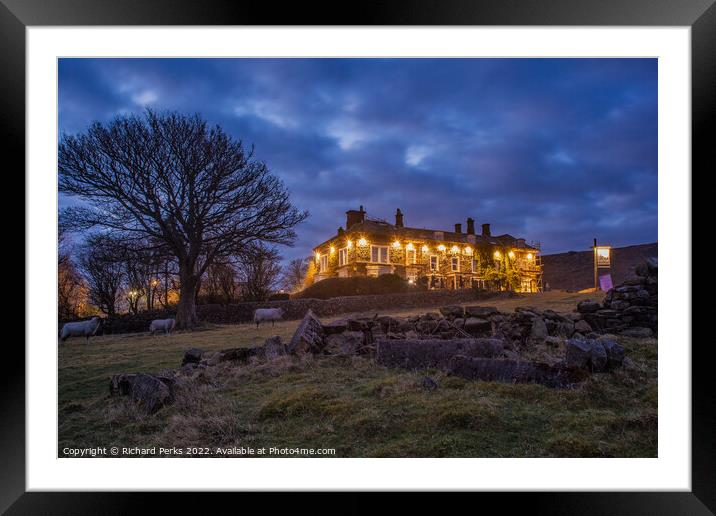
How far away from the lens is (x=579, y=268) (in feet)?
34.9

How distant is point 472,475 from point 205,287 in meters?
11.6

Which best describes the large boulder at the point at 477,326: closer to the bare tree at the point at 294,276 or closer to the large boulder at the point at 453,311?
the large boulder at the point at 453,311

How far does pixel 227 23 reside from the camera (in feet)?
11.4

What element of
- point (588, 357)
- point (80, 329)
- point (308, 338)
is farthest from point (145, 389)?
point (588, 357)

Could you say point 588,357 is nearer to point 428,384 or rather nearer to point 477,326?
point 428,384

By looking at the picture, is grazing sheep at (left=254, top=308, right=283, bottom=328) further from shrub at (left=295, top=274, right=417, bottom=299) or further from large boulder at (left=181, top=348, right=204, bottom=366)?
large boulder at (left=181, top=348, right=204, bottom=366)

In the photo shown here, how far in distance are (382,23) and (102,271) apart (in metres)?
10.1

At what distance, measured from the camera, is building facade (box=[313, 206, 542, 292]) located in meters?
11.9

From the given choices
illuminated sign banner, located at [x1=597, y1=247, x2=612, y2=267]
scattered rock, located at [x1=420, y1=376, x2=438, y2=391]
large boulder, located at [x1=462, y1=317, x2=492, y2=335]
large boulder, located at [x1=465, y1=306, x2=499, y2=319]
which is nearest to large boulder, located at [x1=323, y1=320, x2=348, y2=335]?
large boulder, located at [x1=462, y1=317, x2=492, y2=335]

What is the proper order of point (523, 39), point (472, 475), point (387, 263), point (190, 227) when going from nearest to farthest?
1. point (472, 475)
2. point (523, 39)
3. point (190, 227)
4. point (387, 263)

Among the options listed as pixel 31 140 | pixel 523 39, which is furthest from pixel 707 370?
pixel 31 140

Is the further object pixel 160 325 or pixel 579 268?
pixel 160 325

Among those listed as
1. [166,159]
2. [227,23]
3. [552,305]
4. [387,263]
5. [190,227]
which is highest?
[166,159]

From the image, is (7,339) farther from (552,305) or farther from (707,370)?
(552,305)
